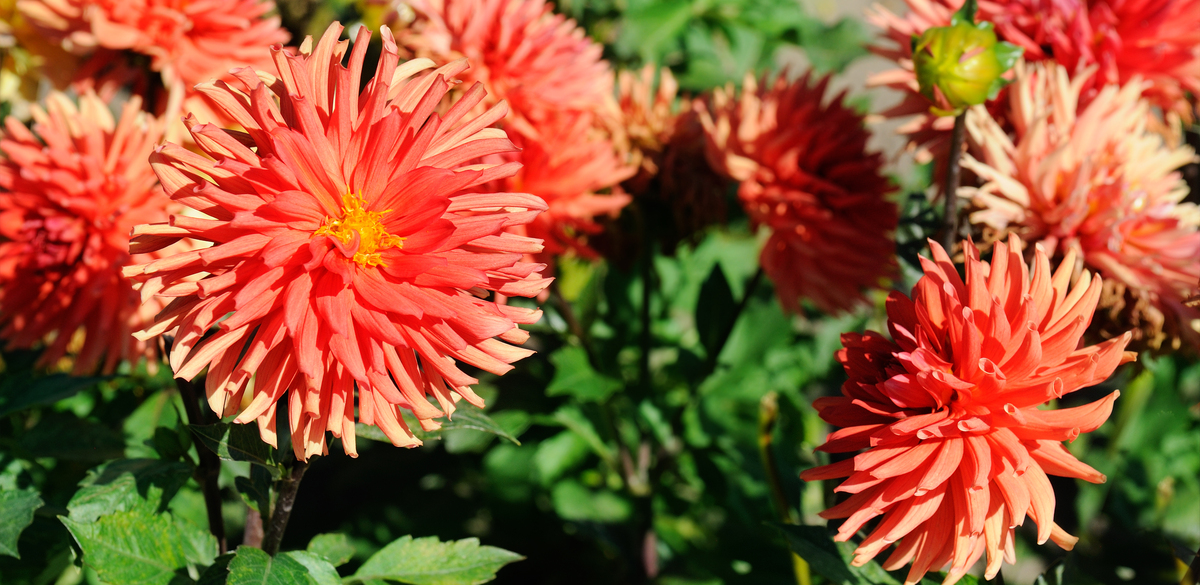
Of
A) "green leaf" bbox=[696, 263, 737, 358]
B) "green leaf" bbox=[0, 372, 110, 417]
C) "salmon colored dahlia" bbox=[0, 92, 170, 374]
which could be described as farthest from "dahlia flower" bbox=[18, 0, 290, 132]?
"green leaf" bbox=[696, 263, 737, 358]

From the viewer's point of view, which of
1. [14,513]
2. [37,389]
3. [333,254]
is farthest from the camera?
[37,389]

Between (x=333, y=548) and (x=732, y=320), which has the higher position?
(x=333, y=548)

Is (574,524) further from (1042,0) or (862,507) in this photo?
(1042,0)

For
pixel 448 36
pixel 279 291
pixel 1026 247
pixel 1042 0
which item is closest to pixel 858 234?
pixel 1026 247

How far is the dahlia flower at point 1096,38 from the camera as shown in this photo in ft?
3.14

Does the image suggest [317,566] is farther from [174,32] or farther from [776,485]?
[174,32]

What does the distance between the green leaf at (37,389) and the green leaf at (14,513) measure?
0.35ft

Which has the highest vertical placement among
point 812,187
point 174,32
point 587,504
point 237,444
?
point 174,32

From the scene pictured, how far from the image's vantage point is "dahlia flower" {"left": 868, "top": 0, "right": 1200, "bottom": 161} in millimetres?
958

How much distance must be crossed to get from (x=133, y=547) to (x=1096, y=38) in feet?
4.01

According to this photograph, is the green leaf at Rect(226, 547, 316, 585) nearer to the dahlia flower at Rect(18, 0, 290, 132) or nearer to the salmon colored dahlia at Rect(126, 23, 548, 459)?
the salmon colored dahlia at Rect(126, 23, 548, 459)

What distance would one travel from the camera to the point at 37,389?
849mm

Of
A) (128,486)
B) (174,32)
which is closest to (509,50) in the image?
(174,32)

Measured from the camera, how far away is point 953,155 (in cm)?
80
